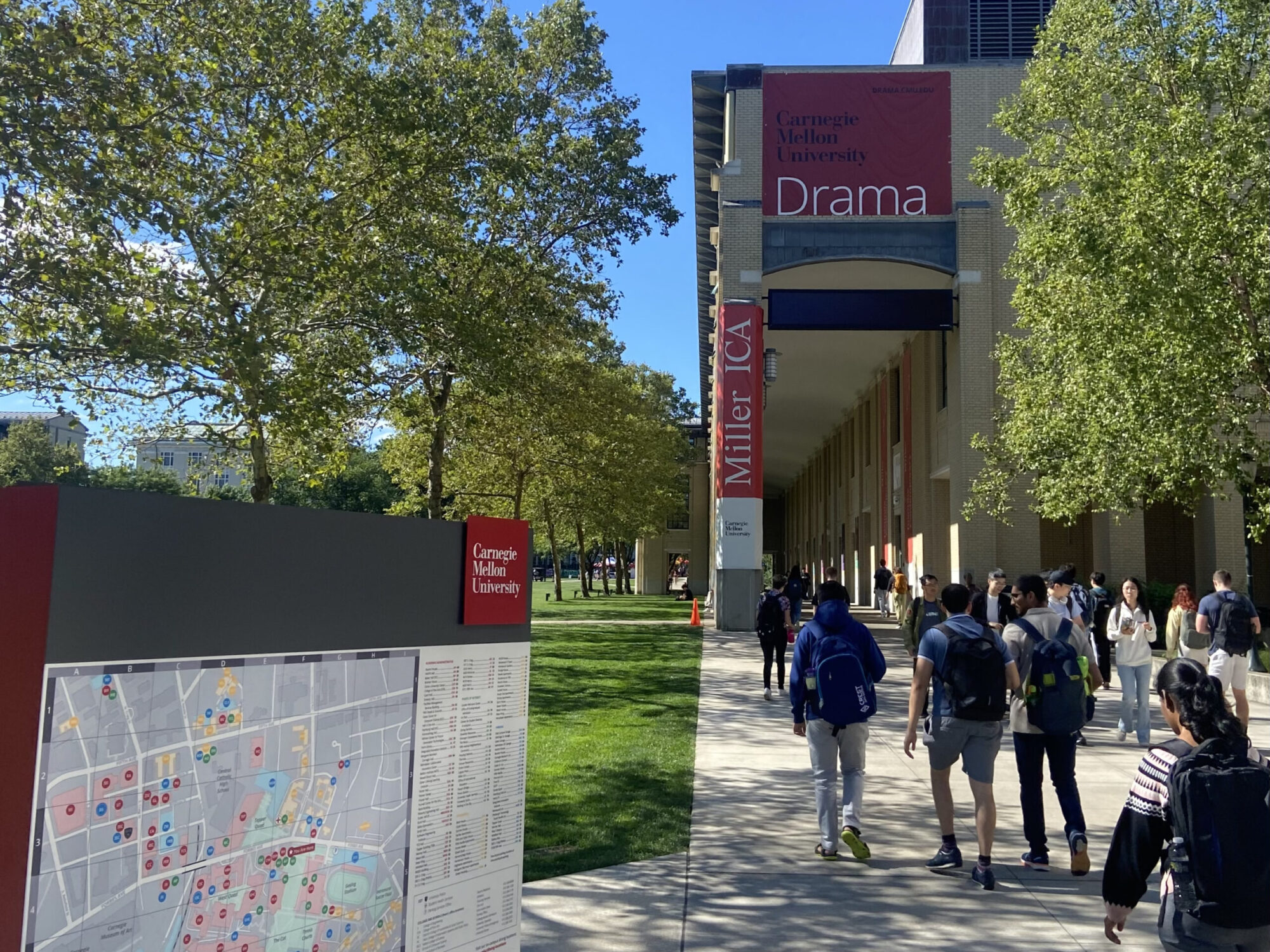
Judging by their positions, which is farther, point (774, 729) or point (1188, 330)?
point (1188, 330)

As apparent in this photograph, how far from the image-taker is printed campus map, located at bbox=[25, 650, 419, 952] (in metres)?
2.88

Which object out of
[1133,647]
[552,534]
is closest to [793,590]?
[1133,647]

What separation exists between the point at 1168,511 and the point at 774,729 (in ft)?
70.3

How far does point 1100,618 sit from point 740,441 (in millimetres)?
13313

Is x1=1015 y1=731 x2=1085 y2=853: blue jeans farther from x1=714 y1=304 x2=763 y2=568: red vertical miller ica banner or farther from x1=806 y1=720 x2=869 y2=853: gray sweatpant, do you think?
x1=714 y1=304 x2=763 y2=568: red vertical miller ica banner

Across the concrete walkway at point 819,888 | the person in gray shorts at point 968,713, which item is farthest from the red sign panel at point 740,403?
the person in gray shorts at point 968,713

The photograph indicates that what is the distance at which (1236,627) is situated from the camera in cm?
1070

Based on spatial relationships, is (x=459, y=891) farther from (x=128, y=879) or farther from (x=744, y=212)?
(x=744, y=212)

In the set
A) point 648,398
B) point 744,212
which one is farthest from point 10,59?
point 648,398

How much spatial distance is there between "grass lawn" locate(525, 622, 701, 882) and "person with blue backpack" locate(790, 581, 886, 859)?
107 cm

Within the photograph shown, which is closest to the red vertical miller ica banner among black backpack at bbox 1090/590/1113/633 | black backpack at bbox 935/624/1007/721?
black backpack at bbox 1090/590/1113/633

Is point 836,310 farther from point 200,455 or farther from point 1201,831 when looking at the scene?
point 1201,831

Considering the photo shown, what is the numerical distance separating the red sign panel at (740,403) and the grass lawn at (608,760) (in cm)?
674

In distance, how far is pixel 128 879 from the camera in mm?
3016
